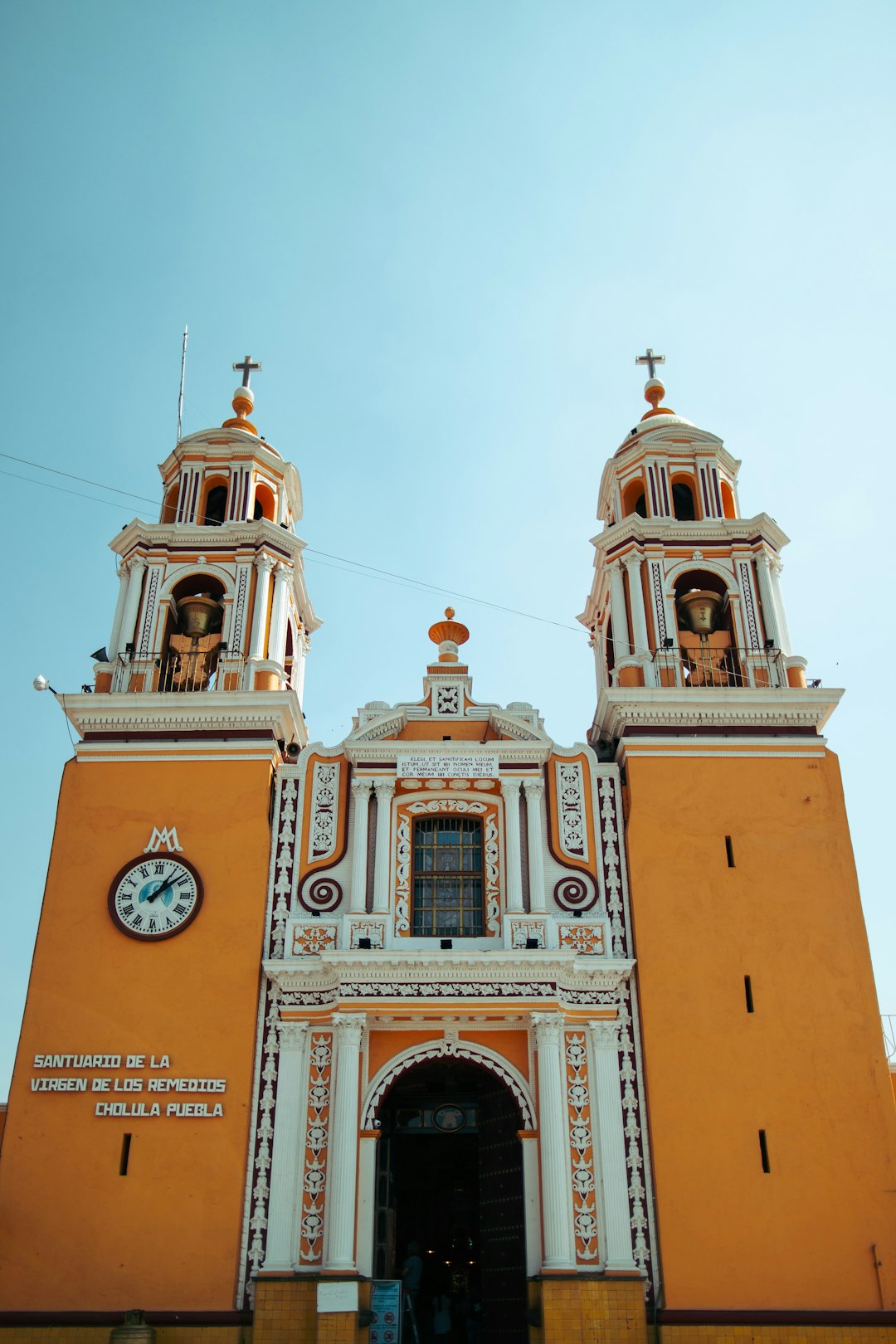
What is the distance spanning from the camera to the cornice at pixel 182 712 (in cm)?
2070

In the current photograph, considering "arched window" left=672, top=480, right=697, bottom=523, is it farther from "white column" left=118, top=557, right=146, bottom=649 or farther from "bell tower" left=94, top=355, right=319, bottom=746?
"white column" left=118, top=557, right=146, bottom=649

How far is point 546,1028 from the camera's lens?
1819 centimetres

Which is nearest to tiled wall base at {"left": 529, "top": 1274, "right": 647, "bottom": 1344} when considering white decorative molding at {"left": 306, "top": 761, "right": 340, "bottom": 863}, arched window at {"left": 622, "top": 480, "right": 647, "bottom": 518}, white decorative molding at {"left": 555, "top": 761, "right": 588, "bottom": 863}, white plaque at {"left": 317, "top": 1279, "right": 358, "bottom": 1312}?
white plaque at {"left": 317, "top": 1279, "right": 358, "bottom": 1312}

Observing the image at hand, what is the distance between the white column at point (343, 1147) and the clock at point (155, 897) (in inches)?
116

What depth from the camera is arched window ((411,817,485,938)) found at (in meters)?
19.8

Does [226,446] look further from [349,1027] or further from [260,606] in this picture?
[349,1027]

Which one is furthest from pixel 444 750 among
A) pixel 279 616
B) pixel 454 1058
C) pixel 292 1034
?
pixel 292 1034

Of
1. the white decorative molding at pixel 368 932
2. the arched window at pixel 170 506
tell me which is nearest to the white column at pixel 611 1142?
the white decorative molding at pixel 368 932

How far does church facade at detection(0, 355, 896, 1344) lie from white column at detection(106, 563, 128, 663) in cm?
27

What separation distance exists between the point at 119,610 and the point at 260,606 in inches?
100

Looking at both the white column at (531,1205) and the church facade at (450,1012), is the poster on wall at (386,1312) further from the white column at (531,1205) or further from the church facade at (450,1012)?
the white column at (531,1205)

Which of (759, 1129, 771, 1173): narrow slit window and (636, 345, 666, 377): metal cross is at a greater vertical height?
(636, 345, 666, 377): metal cross

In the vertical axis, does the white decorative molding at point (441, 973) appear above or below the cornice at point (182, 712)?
below

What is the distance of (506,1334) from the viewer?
59.1 ft
